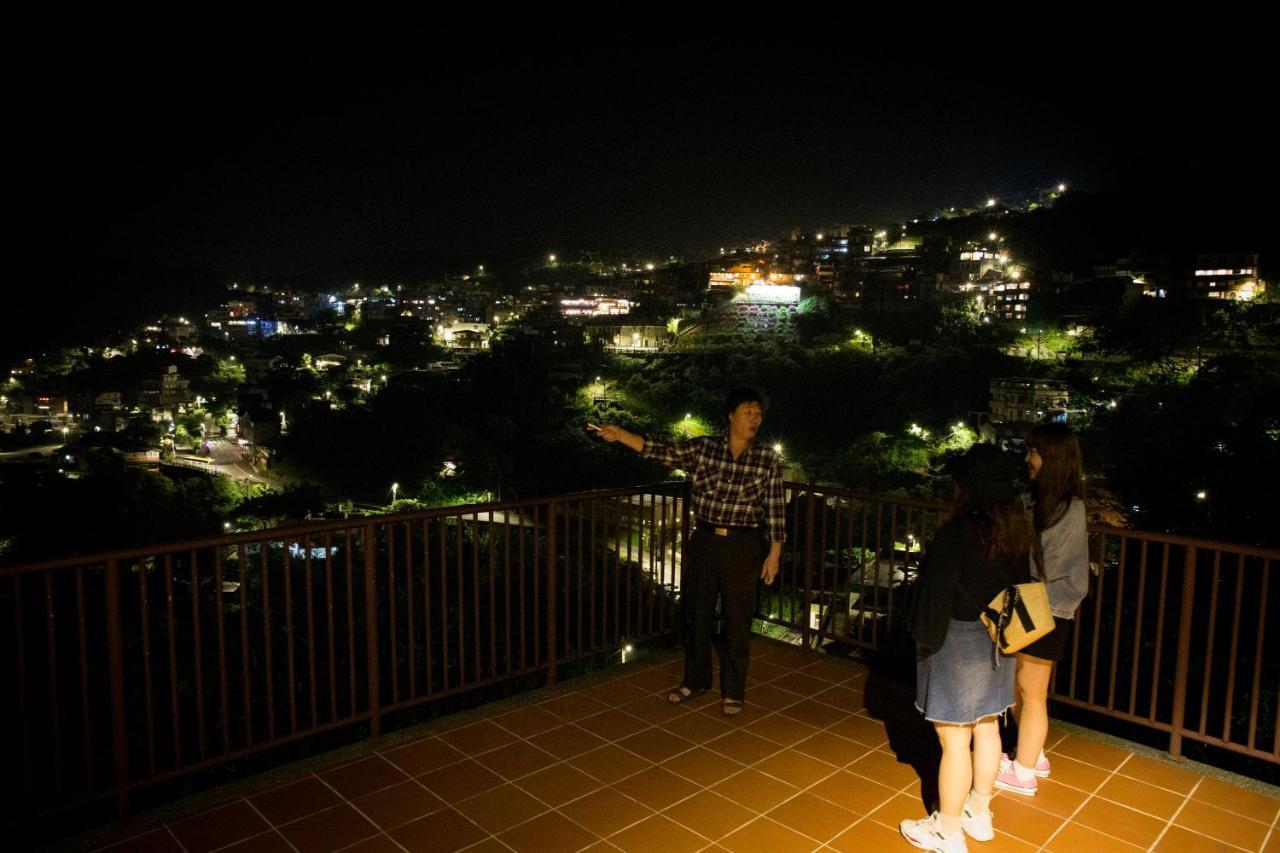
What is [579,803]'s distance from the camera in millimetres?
3238

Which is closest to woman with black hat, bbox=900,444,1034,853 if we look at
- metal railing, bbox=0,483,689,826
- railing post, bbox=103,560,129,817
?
metal railing, bbox=0,483,689,826

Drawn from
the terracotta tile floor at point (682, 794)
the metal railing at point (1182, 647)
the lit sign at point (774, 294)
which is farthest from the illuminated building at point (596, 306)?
the terracotta tile floor at point (682, 794)

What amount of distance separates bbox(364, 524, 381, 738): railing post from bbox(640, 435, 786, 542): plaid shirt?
1.42 metres

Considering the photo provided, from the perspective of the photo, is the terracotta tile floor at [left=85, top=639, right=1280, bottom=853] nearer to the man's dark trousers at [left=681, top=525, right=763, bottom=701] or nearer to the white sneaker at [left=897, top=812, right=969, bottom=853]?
the white sneaker at [left=897, top=812, right=969, bottom=853]

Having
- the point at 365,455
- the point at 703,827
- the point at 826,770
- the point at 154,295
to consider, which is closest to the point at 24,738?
the point at 703,827

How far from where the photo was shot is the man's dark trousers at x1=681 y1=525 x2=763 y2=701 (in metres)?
4.08

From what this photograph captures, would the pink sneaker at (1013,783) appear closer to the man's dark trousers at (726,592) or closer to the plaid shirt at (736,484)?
the man's dark trousers at (726,592)

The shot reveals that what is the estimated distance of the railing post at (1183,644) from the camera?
Answer: 136 inches

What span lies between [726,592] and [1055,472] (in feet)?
5.84

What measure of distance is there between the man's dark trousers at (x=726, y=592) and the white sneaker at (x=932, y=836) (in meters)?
1.28

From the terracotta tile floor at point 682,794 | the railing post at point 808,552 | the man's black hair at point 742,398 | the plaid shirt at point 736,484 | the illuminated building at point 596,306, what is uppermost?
the illuminated building at point 596,306

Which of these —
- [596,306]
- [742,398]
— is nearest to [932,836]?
[742,398]

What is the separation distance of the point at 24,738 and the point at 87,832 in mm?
537

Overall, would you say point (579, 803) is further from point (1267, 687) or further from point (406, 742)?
point (1267, 687)
